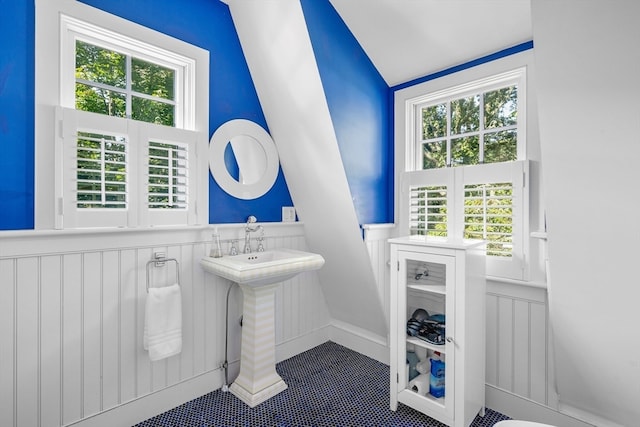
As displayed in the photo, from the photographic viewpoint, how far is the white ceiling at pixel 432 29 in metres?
1.84

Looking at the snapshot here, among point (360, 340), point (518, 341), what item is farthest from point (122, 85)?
point (518, 341)

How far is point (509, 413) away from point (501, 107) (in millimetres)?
1888

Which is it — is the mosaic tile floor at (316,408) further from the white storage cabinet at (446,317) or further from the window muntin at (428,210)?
the window muntin at (428,210)

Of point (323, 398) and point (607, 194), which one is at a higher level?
point (607, 194)

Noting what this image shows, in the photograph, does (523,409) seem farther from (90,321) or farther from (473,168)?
(90,321)

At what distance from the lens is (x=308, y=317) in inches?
113

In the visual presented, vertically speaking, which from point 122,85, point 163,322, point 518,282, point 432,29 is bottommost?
point 163,322

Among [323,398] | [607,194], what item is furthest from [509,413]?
[607,194]

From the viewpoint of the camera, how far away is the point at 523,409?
6.30ft

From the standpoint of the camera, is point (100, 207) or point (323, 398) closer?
point (100, 207)

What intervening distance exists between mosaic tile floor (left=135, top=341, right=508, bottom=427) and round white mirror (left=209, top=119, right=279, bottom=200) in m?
1.35

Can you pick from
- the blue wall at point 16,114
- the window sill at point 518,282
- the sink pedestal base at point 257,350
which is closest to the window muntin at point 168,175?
the blue wall at point 16,114

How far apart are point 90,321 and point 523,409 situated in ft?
8.07

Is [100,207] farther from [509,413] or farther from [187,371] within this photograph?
[509,413]
